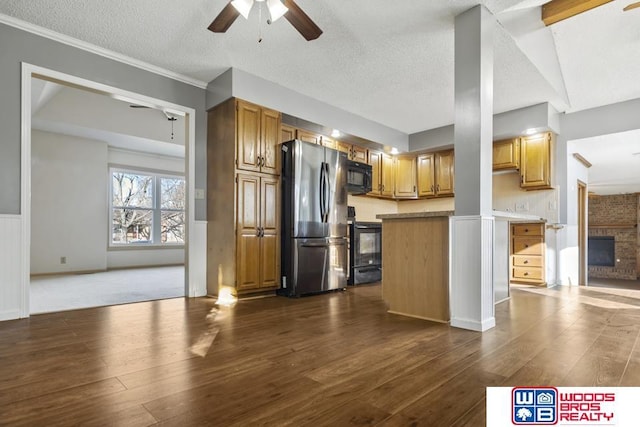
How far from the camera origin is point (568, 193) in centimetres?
529

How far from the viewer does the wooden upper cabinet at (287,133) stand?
4.50 m

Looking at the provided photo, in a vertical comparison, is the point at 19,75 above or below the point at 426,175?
above

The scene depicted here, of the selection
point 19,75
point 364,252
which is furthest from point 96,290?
point 364,252

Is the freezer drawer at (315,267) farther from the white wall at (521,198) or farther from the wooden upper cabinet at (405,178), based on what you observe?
the white wall at (521,198)

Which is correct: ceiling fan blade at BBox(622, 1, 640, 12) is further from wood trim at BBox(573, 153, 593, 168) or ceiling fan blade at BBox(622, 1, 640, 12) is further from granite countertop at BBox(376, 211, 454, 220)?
wood trim at BBox(573, 153, 593, 168)

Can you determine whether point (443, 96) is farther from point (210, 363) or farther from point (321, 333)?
point (210, 363)

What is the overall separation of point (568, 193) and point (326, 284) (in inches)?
158

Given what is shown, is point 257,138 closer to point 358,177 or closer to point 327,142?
point 327,142

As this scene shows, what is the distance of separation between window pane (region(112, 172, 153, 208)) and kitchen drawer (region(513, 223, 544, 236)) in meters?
7.52

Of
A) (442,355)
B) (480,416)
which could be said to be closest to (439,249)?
(442,355)

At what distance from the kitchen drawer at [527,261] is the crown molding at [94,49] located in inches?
198

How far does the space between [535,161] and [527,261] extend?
1500 millimetres

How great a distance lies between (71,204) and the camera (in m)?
6.59

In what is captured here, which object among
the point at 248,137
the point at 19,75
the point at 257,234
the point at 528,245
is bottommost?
the point at 528,245
